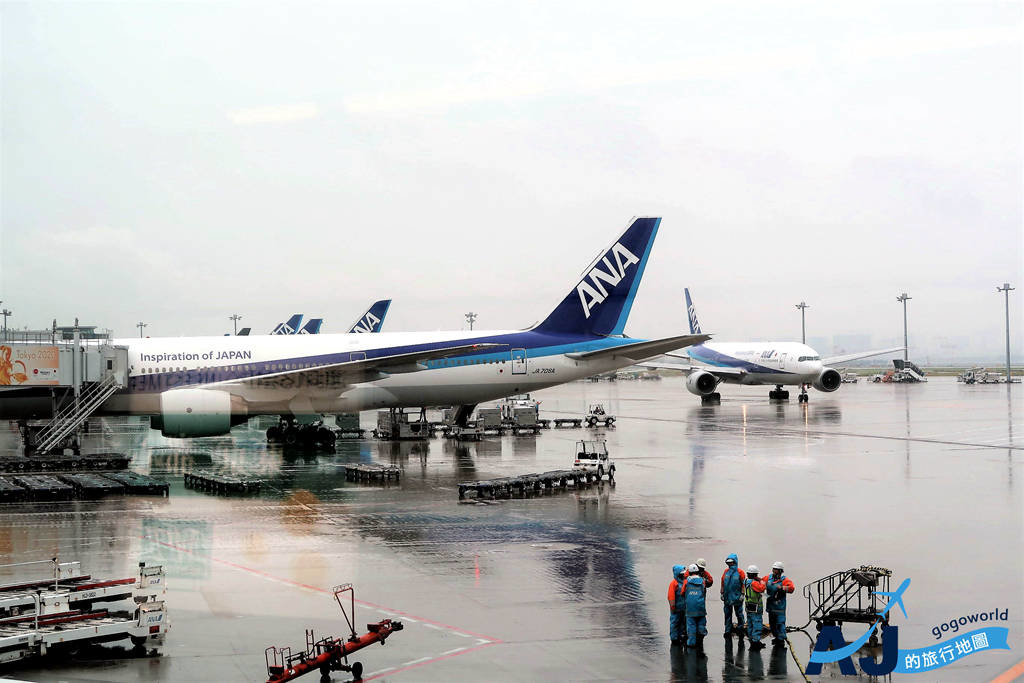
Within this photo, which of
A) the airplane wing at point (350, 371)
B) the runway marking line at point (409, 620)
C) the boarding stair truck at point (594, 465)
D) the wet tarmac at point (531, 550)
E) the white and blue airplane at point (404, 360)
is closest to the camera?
the runway marking line at point (409, 620)

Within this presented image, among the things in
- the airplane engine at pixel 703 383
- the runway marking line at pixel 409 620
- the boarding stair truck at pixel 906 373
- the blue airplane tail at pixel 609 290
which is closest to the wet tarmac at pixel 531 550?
the runway marking line at pixel 409 620

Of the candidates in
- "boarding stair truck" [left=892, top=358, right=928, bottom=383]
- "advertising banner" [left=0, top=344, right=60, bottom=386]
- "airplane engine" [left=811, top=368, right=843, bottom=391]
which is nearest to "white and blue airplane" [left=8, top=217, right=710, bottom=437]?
"advertising banner" [left=0, top=344, right=60, bottom=386]

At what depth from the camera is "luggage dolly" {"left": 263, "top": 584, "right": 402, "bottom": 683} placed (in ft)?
33.1

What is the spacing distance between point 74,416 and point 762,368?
4580cm

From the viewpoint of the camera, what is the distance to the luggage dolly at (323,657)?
10.1m

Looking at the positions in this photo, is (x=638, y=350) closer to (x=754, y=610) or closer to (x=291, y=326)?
(x=754, y=610)

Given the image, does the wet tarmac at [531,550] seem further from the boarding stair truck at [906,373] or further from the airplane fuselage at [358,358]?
the boarding stair truck at [906,373]

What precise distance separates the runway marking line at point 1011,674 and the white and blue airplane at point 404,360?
21.6 m

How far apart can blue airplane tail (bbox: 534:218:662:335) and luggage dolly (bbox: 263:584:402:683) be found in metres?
27.1

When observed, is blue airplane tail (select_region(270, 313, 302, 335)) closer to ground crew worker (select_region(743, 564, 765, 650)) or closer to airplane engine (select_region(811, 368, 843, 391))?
airplane engine (select_region(811, 368, 843, 391))

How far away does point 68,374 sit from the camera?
32.4m

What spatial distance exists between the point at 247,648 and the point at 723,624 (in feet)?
20.4

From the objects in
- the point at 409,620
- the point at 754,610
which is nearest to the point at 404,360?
the point at 409,620

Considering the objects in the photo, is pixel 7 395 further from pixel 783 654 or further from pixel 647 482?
pixel 783 654
